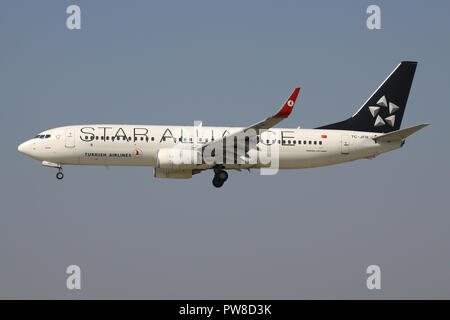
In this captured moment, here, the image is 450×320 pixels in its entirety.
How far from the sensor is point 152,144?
5788cm

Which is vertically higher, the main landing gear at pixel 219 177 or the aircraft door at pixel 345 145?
the aircraft door at pixel 345 145

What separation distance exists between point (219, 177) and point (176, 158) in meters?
3.67

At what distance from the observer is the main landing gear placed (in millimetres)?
58562

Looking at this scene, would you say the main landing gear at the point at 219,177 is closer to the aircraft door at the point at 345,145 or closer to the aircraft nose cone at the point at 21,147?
the aircraft door at the point at 345,145

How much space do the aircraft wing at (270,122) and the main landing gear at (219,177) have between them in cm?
213

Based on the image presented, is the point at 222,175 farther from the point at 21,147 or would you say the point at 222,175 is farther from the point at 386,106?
the point at 386,106

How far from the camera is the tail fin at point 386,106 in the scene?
63.3m

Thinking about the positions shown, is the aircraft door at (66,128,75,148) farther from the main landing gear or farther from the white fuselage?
the main landing gear

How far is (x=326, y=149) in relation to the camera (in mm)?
60781

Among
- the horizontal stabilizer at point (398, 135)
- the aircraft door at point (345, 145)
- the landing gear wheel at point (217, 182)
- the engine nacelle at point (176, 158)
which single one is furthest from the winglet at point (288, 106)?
the aircraft door at point (345, 145)

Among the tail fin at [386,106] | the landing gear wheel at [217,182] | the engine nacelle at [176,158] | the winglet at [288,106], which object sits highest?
the tail fin at [386,106]

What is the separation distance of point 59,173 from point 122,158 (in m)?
4.57

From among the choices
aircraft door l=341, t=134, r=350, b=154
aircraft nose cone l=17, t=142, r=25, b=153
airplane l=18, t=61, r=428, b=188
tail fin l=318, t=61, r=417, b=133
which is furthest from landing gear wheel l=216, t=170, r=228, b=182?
aircraft nose cone l=17, t=142, r=25, b=153

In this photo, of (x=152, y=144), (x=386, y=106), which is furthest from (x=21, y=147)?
(x=386, y=106)
